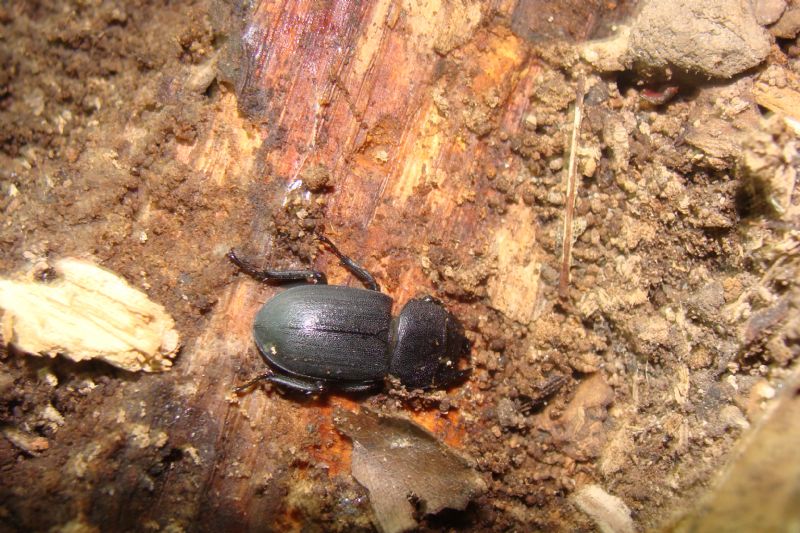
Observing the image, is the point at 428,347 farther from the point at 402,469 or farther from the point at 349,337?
the point at 402,469

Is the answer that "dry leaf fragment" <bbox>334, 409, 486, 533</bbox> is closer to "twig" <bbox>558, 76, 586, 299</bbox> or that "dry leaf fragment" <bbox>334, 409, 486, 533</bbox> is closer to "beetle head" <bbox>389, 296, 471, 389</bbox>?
"beetle head" <bbox>389, 296, 471, 389</bbox>

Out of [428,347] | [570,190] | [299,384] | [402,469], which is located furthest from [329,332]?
[570,190]

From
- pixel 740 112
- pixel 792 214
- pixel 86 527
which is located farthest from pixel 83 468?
pixel 740 112

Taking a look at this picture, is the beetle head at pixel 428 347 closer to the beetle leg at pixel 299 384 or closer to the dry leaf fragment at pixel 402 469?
the dry leaf fragment at pixel 402 469

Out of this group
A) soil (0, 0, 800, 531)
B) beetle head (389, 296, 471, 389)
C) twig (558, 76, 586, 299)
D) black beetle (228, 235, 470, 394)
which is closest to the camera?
soil (0, 0, 800, 531)

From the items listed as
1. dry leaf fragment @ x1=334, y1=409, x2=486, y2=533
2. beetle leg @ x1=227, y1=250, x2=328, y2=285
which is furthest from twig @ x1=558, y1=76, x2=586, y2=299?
beetle leg @ x1=227, y1=250, x2=328, y2=285

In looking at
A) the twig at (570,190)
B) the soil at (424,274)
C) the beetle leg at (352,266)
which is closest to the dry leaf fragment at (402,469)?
the soil at (424,274)
